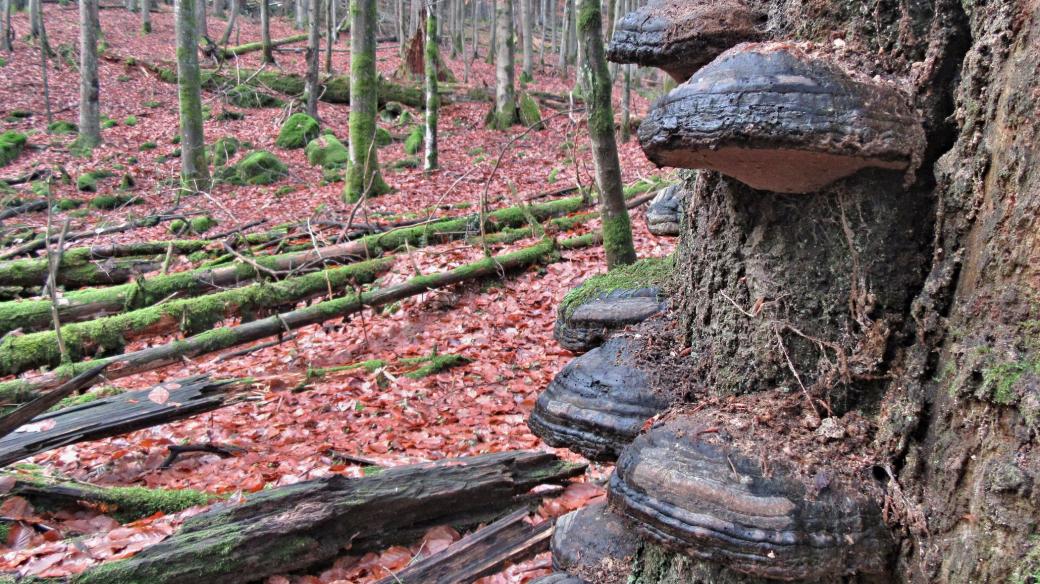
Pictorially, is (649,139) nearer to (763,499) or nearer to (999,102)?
(999,102)

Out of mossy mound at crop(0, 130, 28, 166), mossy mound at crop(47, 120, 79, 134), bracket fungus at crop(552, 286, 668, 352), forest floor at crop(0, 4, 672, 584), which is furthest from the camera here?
mossy mound at crop(47, 120, 79, 134)

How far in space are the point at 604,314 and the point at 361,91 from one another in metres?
11.2

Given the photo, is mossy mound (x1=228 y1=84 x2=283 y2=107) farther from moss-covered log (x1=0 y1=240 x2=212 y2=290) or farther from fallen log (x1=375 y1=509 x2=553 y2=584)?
fallen log (x1=375 y1=509 x2=553 y2=584)

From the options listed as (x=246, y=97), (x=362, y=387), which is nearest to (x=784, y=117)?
(x=362, y=387)

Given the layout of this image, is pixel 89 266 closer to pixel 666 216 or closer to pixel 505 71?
pixel 666 216

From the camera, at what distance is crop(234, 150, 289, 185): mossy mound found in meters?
16.5

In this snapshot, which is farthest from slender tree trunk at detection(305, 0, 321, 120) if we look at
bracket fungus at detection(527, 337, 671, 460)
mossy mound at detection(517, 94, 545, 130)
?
bracket fungus at detection(527, 337, 671, 460)

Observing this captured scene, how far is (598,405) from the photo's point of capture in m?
2.30

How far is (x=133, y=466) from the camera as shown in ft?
16.6

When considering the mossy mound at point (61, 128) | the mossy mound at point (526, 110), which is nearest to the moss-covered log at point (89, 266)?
the mossy mound at point (526, 110)

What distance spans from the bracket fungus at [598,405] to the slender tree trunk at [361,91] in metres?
10.3

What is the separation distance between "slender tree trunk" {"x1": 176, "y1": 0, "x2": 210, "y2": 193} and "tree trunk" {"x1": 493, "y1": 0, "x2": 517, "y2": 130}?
8250 mm

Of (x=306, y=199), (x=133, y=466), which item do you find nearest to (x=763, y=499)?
(x=133, y=466)

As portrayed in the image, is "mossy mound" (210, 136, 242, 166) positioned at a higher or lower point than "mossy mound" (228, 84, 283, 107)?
lower
